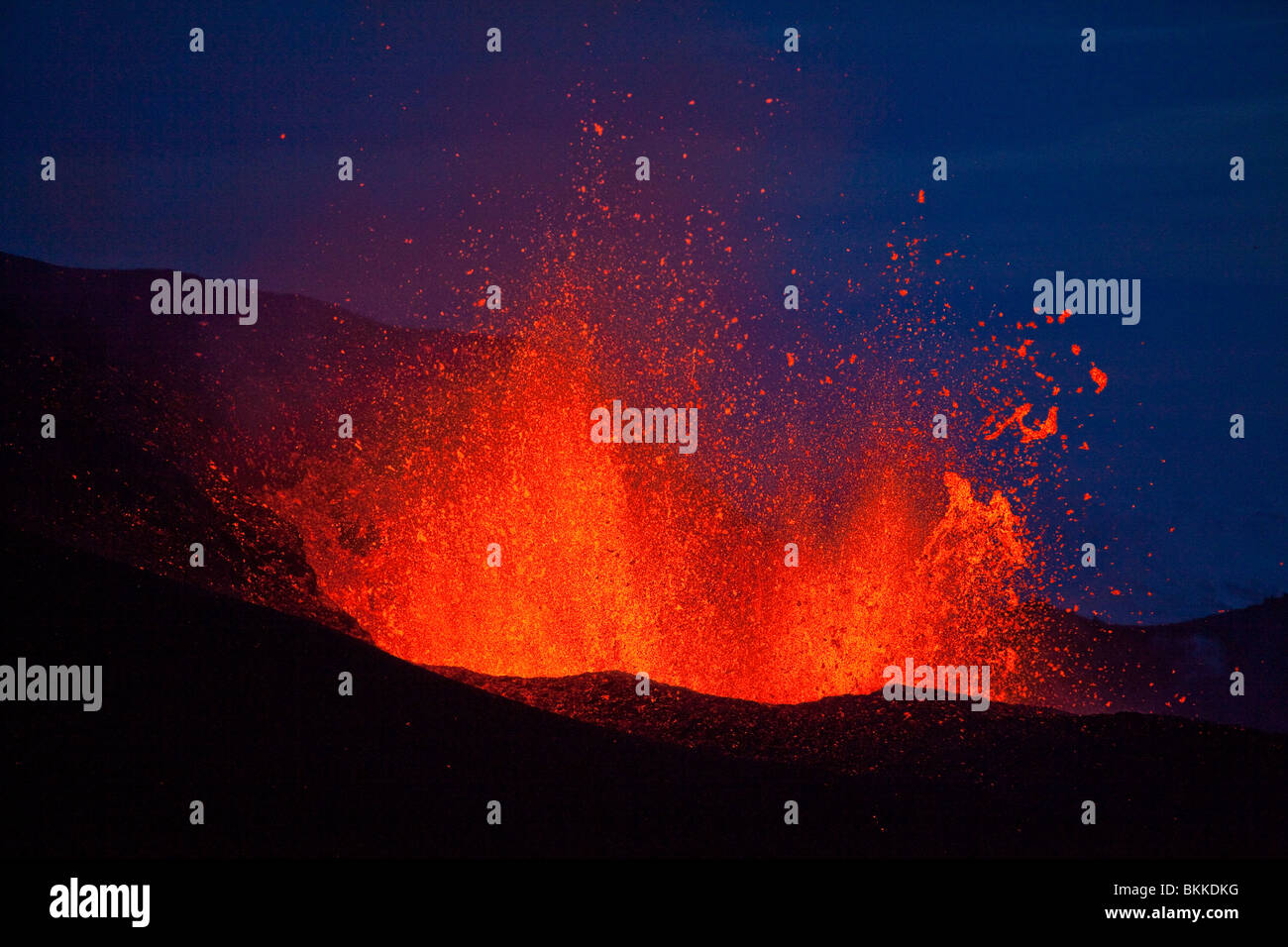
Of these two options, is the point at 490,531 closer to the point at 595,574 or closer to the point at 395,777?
the point at 595,574

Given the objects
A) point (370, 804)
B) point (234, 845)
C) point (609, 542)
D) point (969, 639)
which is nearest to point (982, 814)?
point (370, 804)

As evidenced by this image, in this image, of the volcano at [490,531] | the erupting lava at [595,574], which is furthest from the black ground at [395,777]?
the erupting lava at [595,574]

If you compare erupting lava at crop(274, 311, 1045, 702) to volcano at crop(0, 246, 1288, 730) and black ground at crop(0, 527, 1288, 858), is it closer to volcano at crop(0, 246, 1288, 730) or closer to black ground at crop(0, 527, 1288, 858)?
volcano at crop(0, 246, 1288, 730)

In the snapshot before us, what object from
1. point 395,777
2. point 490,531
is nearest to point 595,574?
point 490,531

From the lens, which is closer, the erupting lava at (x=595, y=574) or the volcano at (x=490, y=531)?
the volcano at (x=490, y=531)

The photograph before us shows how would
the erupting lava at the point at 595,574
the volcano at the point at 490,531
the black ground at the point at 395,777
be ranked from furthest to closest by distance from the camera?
the erupting lava at the point at 595,574
the volcano at the point at 490,531
the black ground at the point at 395,777

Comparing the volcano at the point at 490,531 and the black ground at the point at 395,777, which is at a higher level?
the volcano at the point at 490,531

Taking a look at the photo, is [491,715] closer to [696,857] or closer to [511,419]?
[696,857]

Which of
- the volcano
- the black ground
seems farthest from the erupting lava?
the black ground

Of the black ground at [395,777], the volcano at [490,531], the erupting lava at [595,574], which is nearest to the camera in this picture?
the black ground at [395,777]

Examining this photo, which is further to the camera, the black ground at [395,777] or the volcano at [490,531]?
the volcano at [490,531]

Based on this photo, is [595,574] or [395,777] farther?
[595,574]

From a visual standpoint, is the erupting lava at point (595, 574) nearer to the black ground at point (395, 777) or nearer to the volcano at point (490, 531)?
the volcano at point (490, 531)
